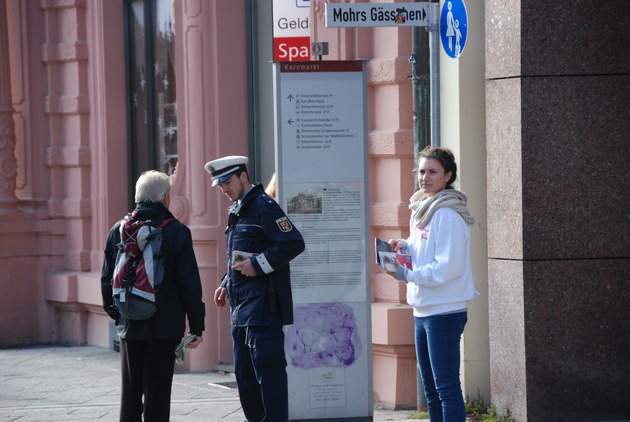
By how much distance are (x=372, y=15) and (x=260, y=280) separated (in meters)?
1.78

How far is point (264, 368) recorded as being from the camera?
7383 millimetres

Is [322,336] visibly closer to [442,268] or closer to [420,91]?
[442,268]

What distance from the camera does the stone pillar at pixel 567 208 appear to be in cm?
811

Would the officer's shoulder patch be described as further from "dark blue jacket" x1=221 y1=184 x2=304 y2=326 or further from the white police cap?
the white police cap

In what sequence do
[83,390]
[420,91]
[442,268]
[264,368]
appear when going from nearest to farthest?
[442,268]
[264,368]
[420,91]
[83,390]

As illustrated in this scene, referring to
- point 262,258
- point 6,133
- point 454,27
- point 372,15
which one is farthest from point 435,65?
point 6,133

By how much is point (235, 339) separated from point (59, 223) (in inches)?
247

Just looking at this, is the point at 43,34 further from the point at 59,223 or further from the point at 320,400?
the point at 320,400

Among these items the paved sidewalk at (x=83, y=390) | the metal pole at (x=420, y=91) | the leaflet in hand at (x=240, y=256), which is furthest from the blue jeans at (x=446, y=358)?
the metal pole at (x=420, y=91)

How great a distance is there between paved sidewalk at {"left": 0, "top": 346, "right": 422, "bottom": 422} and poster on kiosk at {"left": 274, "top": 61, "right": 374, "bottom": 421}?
910mm

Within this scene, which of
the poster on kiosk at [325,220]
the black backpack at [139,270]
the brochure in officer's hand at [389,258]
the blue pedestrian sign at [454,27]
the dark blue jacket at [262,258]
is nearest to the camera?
the brochure in officer's hand at [389,258]

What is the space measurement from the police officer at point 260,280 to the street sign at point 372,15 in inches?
43.8

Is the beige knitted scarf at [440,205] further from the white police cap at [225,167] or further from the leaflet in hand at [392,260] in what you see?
the white police cap at [225,167]

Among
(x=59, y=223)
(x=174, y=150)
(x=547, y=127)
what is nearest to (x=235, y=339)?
(x=547, y=127)
